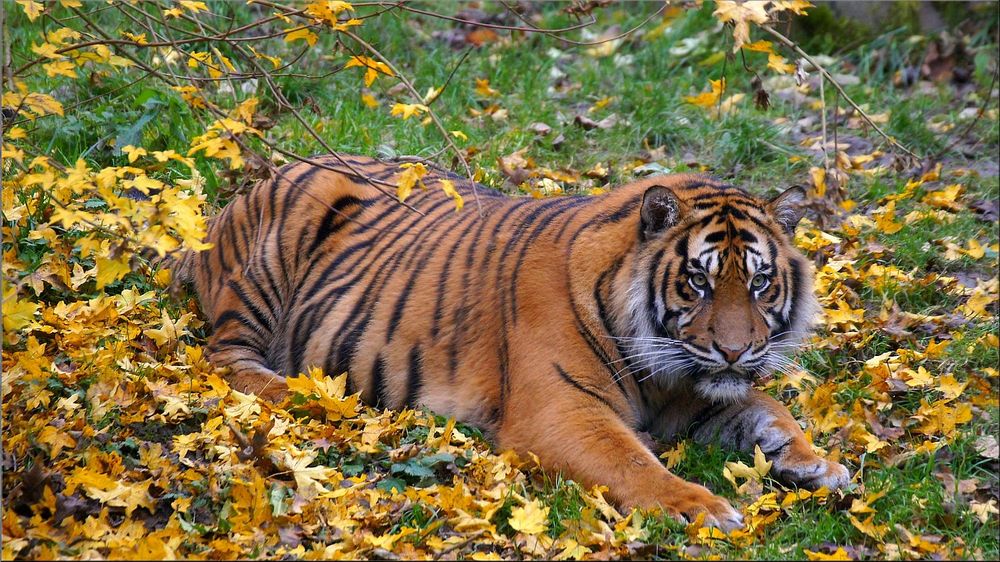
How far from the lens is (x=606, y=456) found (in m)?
3.79

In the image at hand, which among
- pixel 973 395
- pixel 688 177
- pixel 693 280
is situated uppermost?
pixel 688 177

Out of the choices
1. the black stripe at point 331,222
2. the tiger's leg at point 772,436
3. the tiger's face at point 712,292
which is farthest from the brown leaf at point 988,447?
the black stripe at point 331,222

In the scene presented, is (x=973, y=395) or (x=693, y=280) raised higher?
(x=693, y=280)

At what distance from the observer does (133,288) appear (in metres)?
5.00

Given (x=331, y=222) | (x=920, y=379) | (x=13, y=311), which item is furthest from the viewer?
(x=331, y=222)

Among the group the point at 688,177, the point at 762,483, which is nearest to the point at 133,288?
the point at 688,177

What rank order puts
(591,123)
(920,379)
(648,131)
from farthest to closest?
(591,123)
(648,131)
(920,379)

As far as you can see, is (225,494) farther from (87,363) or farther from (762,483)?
(762,483)

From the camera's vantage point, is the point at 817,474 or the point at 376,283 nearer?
the point at 817,474

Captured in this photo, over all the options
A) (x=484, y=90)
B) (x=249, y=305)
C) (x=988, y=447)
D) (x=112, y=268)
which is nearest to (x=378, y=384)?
(x=249, y=305)

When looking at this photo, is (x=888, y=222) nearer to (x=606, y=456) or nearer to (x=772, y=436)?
(x=772, y=436)

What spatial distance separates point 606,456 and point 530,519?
1.63 ft

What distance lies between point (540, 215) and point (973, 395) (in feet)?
6.31

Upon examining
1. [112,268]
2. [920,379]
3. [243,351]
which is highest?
[112,268]
